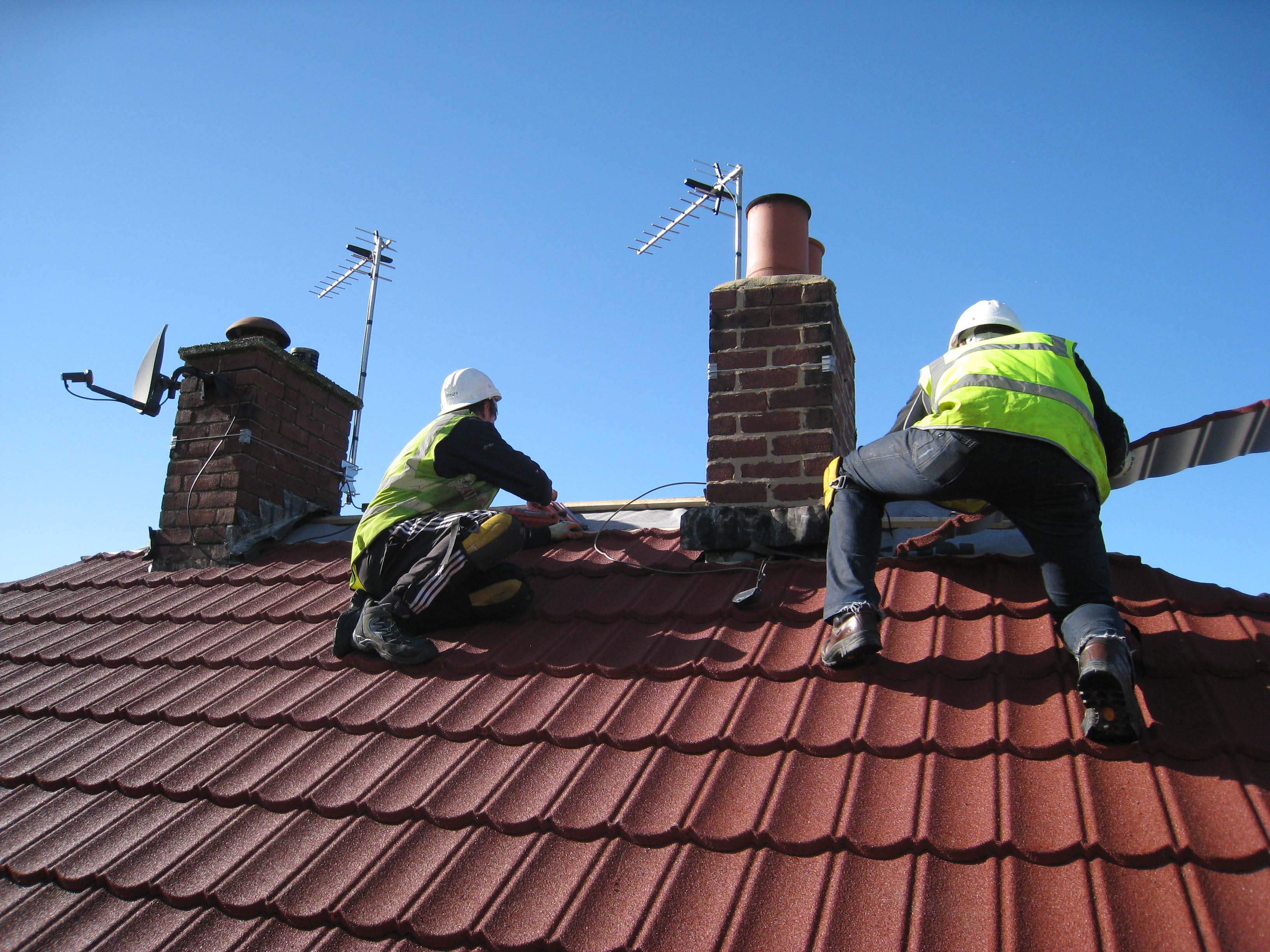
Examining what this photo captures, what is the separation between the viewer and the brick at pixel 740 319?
4.67 metres

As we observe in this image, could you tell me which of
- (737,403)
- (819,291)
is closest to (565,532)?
(737,403)

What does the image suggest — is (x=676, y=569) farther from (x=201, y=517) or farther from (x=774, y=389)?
(x=201, y=517)

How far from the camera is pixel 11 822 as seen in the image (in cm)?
332

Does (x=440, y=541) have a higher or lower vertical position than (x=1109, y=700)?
higher

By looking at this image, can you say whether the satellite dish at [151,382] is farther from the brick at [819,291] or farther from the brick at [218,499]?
the brick at [819,291]

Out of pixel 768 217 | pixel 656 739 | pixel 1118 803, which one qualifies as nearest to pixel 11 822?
pixel 656 739

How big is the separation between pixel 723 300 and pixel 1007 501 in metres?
1.93

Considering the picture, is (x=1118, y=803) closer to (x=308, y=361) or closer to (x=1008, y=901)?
(x=1008, y=901)

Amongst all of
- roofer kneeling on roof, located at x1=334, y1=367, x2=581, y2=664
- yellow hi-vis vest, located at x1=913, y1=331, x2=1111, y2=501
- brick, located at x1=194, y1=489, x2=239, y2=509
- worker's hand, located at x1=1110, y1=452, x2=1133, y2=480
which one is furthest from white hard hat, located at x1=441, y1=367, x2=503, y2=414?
worker's hand, located at x1=1110, y1=452, x2=1133, y2=480

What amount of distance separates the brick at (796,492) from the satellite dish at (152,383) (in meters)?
3.91

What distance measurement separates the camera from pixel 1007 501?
3.24m

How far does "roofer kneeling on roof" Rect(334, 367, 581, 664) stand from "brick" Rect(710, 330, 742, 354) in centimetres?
100

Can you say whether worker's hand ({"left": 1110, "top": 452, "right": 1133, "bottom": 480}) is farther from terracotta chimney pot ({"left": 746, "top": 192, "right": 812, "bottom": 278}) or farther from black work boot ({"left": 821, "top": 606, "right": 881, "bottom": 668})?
terracotta chimney pot ({"left": 746, "top": 192, "right": 812, "bottom": 278})

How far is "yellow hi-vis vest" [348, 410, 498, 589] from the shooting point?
421 centimetres
